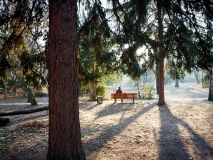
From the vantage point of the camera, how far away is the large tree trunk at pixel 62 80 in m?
3.49

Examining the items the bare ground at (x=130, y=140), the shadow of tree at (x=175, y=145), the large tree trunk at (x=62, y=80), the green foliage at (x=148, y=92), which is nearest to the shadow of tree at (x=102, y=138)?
the bare ground at (x=130, y=140)

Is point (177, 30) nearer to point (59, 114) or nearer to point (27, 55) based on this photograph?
point (59, 114)

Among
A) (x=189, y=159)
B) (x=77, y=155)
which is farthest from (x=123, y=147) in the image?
(x=77, y=155)

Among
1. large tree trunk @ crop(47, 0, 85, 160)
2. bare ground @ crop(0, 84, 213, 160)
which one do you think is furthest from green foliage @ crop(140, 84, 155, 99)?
large tree trunk @ crop(47, 0, 85, 160)

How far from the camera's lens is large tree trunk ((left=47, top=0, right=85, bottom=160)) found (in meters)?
3.49

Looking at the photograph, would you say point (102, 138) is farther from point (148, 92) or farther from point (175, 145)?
point (148, 92)

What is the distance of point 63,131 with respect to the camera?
11.7ft

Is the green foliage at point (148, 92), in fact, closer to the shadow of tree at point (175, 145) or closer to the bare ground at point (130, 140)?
the bare ground at point (130, 140)

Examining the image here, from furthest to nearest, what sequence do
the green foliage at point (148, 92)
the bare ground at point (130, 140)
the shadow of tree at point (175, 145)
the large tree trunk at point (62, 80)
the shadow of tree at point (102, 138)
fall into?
the green foliage at point (148, 92), the shadow of tree at point (102, 138), the bare ground at point (130, 140), the shadow of tree at point (175, 145), the large tree trunk at point (62, 80)

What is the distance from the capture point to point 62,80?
11.4ft

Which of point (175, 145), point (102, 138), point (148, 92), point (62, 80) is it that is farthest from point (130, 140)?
point (148, 92)

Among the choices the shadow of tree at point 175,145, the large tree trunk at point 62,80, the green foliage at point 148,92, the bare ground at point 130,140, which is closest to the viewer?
the large tree trunk at point 62,80

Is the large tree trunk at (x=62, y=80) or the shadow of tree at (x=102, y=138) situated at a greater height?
the large tree trunk at (x=62, y=80)

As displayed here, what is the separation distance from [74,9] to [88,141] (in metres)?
4.10
